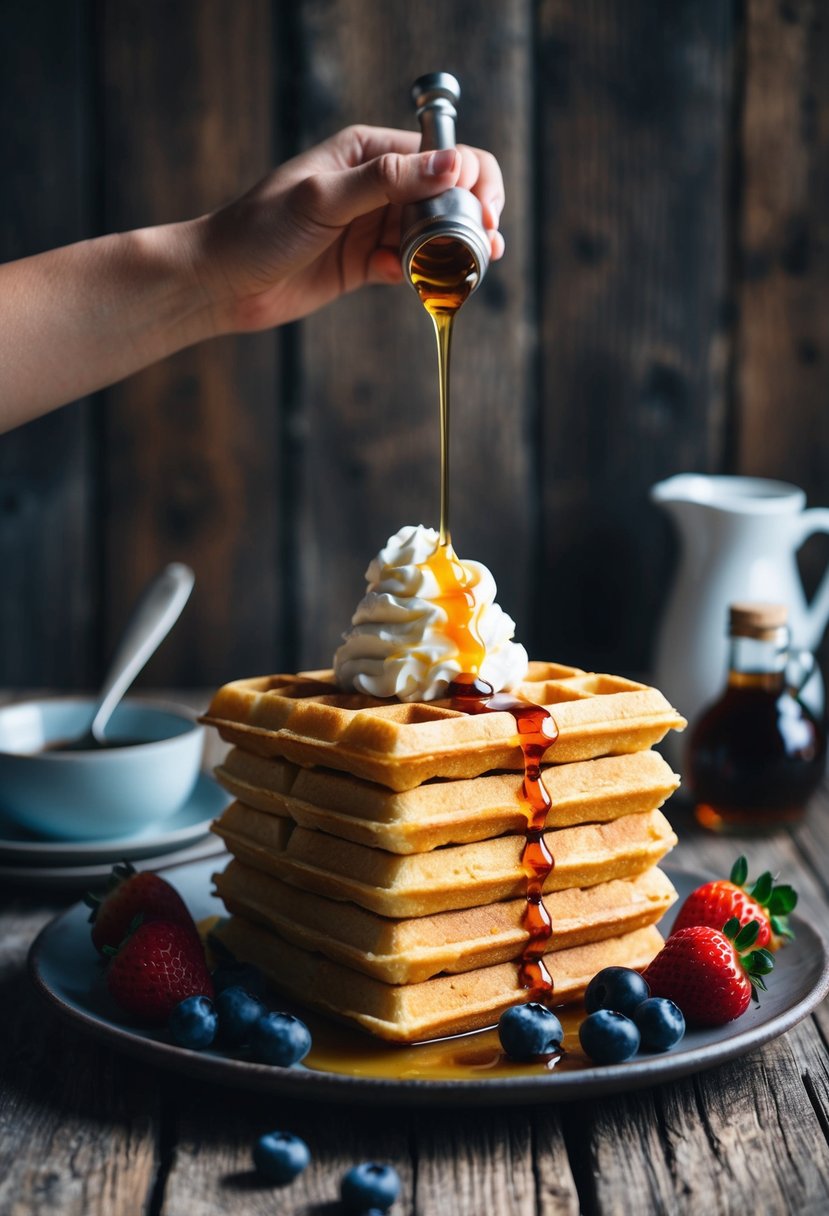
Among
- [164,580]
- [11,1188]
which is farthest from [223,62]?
[11,1188]

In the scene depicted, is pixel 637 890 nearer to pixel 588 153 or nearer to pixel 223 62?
pixel 588 153

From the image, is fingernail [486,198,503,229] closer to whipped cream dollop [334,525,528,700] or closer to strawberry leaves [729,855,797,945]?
whipped cream dollop [334,525,528,700]

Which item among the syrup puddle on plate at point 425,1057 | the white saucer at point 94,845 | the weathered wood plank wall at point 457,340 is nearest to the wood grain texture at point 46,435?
the weathered wood plank wall at point 457,340

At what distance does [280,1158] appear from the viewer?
111cm

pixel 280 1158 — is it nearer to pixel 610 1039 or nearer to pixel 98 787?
pixel 610 1039

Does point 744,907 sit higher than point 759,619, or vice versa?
point 759,619

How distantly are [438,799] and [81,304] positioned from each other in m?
1.02

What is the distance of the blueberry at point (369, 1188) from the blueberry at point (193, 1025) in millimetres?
238

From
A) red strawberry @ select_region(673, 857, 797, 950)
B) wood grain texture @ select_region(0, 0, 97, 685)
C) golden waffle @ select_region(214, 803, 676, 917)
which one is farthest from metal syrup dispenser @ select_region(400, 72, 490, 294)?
wood grain texture @ select_region(0, 0, 97, 685)

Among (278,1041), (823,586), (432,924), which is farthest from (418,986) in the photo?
(823,586)

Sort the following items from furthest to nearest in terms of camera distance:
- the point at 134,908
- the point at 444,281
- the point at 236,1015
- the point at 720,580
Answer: the point at 720,580 → the point at 444,281 → the point at 134,908 → the point at 236,1015

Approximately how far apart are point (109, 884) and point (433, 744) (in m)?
0.54

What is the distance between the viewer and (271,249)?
1.82 m

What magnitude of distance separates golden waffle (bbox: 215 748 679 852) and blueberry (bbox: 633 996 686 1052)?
0.80 ft
